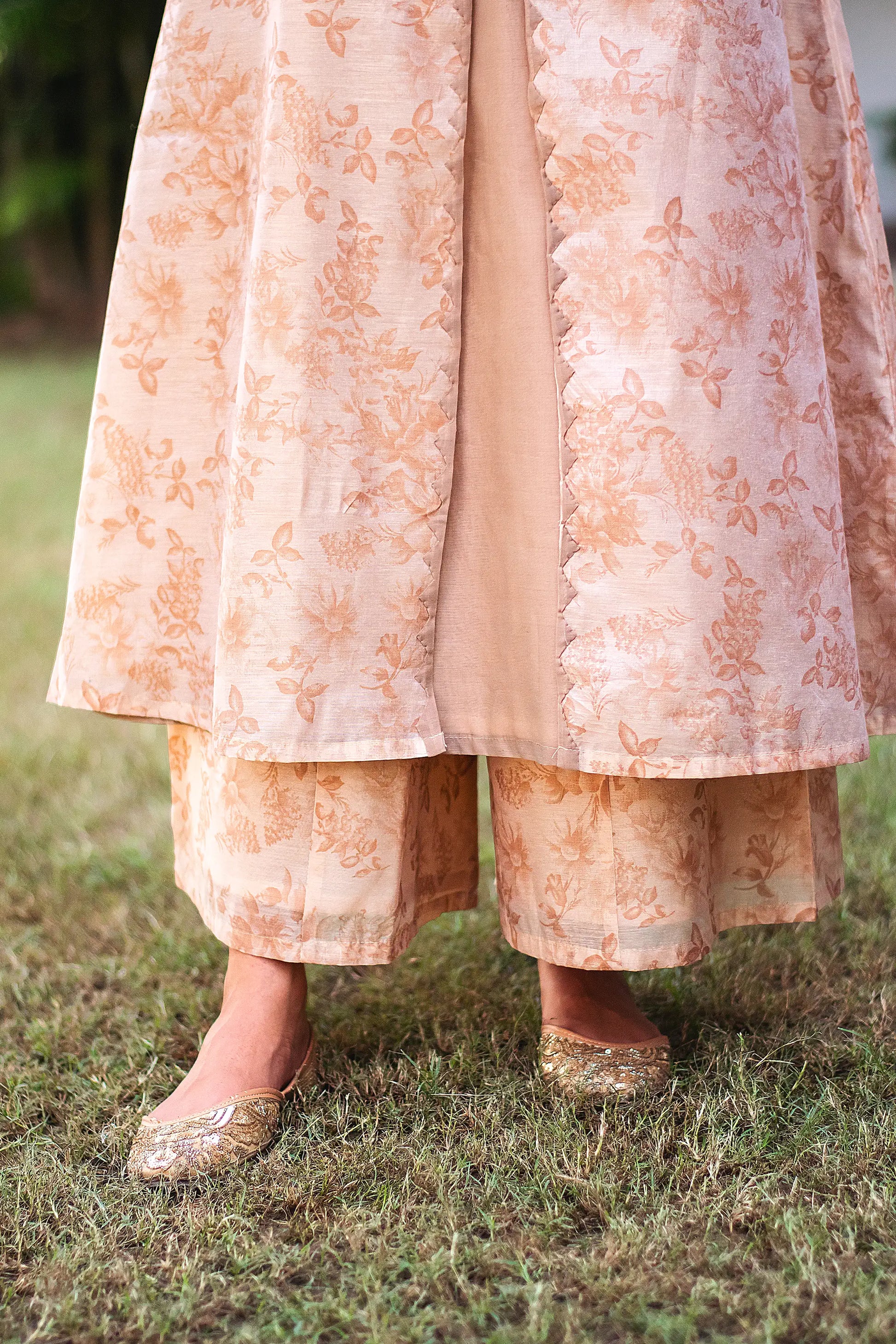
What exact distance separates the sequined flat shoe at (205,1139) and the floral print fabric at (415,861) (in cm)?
13

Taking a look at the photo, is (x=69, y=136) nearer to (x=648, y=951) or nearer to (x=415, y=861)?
(x=415, y=861)

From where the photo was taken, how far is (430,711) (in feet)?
3.20

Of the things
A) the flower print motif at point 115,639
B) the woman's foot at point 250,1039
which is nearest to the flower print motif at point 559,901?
the woman's foot at point 250,1039

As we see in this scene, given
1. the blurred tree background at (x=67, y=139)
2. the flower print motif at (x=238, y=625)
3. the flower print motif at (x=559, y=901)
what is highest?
the blurred tree background at (x=67, y=139)

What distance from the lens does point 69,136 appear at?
1178cm

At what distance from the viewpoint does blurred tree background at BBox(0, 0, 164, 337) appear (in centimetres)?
1073

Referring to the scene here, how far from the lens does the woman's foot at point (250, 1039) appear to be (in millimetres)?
1029

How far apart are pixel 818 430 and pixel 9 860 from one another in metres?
1.25

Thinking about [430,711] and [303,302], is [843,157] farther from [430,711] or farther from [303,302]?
[430,711]

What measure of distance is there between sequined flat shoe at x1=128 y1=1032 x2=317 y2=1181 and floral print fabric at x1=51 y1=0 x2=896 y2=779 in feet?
1.03

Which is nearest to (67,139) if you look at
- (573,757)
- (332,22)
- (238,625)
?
(332,22)

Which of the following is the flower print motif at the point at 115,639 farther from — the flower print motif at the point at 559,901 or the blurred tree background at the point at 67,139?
the blurred tree background at the point at 67,139

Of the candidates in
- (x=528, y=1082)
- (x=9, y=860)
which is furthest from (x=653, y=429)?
(x=9, y=860)

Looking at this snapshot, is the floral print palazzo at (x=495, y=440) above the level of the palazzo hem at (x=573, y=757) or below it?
above
